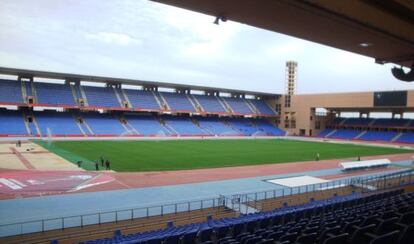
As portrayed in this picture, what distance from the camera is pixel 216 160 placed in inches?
1273

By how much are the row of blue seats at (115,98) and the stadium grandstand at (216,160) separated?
281 millimetres

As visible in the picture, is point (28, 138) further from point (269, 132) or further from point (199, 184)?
point (269, 132)

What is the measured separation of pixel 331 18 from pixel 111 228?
10.4m

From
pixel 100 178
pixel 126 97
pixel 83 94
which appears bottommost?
pixel 100 178

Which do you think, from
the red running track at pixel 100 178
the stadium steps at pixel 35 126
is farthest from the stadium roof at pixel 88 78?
the red running track at pixel 100 178

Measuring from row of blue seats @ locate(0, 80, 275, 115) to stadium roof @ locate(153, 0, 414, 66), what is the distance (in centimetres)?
5446

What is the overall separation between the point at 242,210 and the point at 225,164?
1509cm

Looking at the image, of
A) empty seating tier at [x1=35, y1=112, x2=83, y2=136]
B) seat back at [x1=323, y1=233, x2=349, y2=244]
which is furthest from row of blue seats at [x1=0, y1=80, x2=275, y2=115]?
seat back at [x1=323, y1=233, x2=349, y2=244]

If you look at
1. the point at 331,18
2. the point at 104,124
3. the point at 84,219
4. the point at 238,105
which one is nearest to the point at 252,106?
the point at 238,105

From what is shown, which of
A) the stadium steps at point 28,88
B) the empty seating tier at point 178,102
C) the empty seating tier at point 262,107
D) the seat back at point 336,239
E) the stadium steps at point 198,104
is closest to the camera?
the seat back at point 336,239

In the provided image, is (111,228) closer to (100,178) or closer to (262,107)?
(100,178)

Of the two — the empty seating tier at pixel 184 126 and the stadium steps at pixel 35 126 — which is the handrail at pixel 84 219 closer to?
the stadium steps at pixel 35 126

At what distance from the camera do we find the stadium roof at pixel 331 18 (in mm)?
5938

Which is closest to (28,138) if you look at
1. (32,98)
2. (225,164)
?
(32,98)
